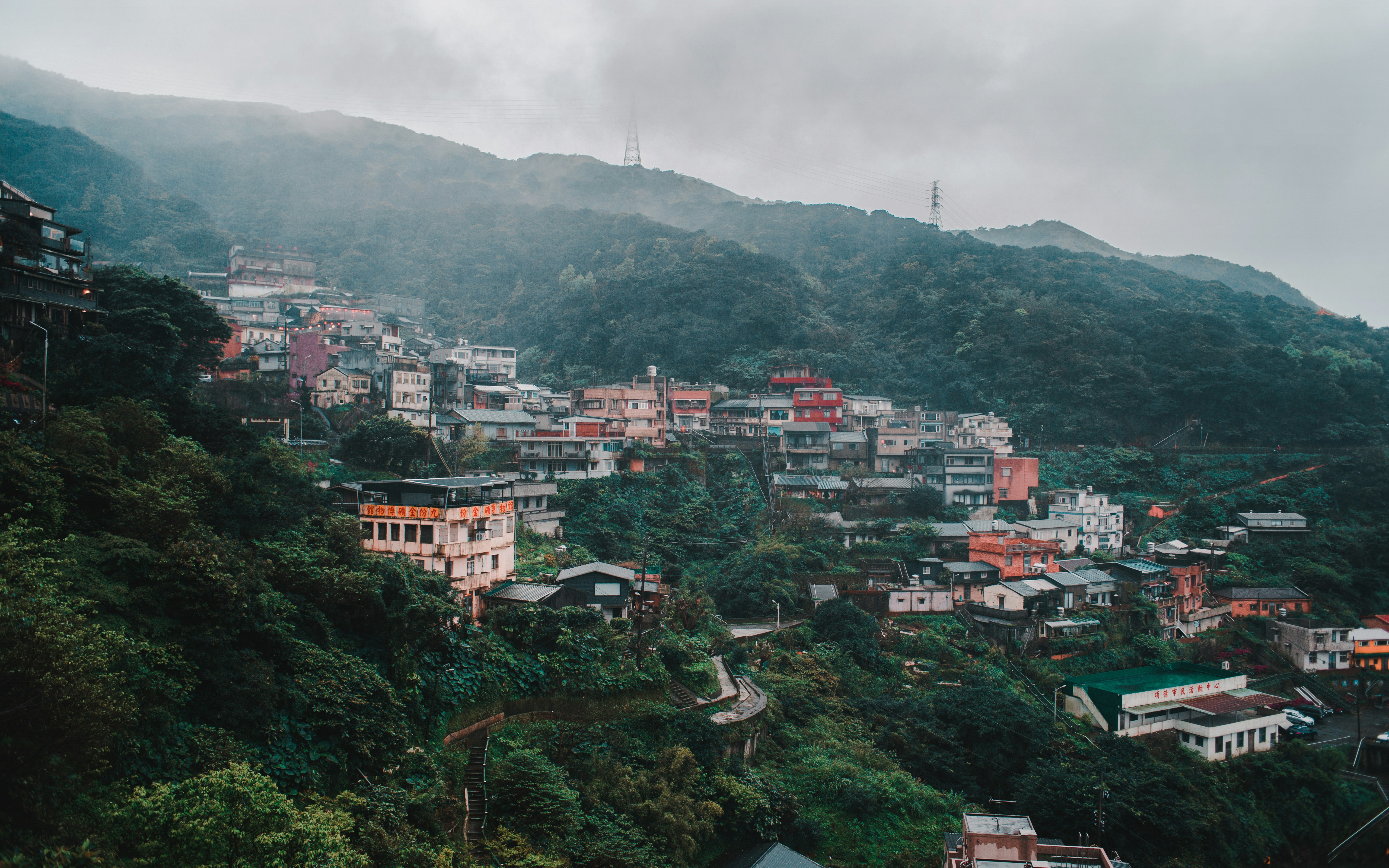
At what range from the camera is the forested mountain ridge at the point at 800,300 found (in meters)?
44.4

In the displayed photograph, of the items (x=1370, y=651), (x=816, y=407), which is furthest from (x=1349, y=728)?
(x=816, y=407)

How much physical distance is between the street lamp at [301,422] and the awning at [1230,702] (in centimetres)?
2806

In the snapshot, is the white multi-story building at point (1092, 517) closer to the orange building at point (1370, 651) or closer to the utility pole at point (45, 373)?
the orange building at point (1370, 651)

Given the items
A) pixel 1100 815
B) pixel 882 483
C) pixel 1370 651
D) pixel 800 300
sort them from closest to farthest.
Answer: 1. pixel 1100 815
2. pixel 1370 651
3. pixel 882 483
4. pixel 800 300

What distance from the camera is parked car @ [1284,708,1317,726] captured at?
25.3 metres

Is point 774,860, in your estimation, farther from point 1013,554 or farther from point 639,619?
point 1013,554

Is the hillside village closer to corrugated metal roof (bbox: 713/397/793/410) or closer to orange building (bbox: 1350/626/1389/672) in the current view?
orange building (bbox: 1350/626/1389/672)

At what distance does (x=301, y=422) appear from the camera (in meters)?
28.4

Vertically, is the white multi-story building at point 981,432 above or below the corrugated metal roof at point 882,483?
above

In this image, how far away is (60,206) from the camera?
55.3 metres

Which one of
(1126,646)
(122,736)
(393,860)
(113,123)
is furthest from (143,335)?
(113,123)

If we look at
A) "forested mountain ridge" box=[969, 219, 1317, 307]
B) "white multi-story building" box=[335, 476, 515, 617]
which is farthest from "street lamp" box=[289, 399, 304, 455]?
"forested mountain ridge" box=[969, 219, 1317, 307]

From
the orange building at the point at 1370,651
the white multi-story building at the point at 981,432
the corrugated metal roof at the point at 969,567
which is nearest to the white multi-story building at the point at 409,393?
the corrugated metal roof at the point at 969,567

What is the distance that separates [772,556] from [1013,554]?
8955 mm
